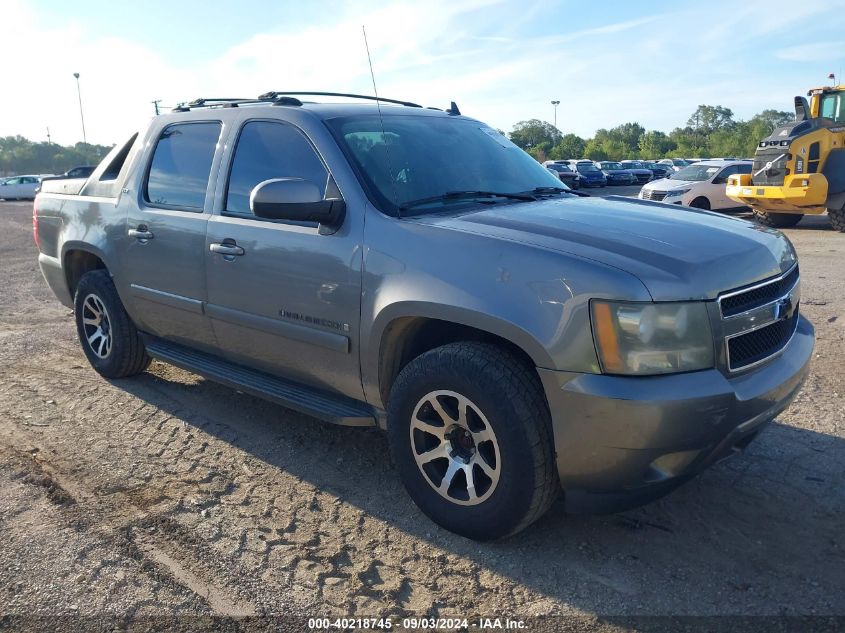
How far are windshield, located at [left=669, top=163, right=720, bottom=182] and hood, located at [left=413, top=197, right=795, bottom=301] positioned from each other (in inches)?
613

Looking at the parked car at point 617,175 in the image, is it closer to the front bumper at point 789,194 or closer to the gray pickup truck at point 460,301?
the front bumper at point 789,194

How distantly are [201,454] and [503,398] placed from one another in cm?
201

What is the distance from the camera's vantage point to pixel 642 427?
256 centimetres

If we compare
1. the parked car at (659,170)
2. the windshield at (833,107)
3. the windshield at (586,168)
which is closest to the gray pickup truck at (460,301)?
the windshield at (833,107)

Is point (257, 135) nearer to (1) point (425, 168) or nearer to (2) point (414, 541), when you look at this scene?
(1) point (425, 168)

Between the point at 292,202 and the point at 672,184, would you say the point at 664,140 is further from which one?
the point at 292,202

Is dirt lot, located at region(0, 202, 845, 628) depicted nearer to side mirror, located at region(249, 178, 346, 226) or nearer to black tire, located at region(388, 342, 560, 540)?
black tire, located at region(388, 342, 560, 540)

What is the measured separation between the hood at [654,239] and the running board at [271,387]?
976 millimetres

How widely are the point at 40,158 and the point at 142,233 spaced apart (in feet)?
297

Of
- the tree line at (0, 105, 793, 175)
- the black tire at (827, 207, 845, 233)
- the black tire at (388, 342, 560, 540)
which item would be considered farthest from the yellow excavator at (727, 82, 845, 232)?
the tree line at (0, 105, 793, 175)

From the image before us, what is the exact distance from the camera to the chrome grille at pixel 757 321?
2.75m

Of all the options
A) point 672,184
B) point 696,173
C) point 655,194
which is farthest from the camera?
point 696,173

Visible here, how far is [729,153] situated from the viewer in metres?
59.9

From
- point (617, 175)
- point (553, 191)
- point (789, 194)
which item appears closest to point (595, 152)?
point (617, 175)
